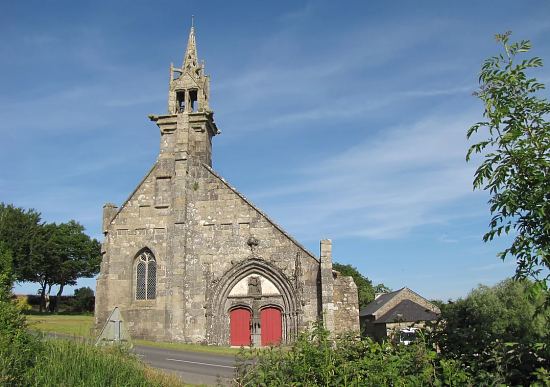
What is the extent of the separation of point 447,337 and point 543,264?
1.22 m

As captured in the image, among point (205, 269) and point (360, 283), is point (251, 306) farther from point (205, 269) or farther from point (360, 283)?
point (360, 283)

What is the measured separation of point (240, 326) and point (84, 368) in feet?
44.5

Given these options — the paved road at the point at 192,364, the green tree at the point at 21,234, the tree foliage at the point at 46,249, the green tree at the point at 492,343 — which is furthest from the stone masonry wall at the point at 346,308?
the green tree at the point at 21,234

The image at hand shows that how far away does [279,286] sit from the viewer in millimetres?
20453

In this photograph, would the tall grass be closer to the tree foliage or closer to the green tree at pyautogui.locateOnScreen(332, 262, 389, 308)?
the tree foliage

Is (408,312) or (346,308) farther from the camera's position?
(408,312)

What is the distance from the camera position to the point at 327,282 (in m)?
19.3

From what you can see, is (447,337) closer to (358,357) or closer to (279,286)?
(358,357)

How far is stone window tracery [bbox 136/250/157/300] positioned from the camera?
21.3 metres

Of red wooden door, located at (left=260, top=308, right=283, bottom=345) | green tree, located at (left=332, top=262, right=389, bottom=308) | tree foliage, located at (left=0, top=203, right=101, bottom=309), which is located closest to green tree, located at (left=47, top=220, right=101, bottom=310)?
tree foliage, located at (left=0, top=203, right=101, bottom=309)

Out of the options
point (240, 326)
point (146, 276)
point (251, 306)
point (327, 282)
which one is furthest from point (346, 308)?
point (146, 276)

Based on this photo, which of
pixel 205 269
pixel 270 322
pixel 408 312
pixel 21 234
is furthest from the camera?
pixel 21 234

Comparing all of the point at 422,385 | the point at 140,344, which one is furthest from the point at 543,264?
the point at 140,344

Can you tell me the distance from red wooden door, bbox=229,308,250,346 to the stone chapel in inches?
1.6
